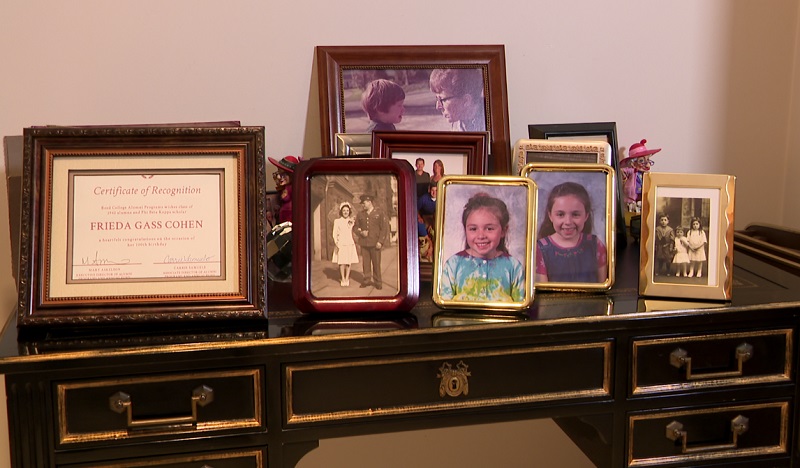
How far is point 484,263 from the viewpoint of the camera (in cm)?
140

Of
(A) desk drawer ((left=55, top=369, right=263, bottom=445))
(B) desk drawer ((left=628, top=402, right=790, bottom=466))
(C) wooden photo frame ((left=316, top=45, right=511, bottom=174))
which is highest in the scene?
(C) wooden photo frame ((left=316, top=45, right=511, bottom=174))

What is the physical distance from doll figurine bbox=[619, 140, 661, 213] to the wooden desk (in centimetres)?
33

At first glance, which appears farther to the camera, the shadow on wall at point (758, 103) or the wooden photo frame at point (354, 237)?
the shadow on wall at point (758, 103)

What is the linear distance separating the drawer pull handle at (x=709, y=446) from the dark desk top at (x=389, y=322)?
0.20 metres

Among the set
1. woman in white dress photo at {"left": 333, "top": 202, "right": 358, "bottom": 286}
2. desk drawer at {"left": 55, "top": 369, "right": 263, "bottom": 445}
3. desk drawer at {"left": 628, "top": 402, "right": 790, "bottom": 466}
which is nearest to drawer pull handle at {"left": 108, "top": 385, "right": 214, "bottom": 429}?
desk drawer at {"left": 55, "top": 369, "right": 263, "bottom": 445}

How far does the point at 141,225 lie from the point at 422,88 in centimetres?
65

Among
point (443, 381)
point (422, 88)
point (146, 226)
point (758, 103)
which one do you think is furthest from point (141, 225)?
point (758, 103)

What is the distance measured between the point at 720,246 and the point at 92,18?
1.21 meters

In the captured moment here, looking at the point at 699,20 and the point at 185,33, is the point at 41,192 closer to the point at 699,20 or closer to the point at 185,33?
the point at 185,33

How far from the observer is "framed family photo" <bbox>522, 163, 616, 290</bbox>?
4.85 feet

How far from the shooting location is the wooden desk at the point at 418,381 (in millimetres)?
1232
